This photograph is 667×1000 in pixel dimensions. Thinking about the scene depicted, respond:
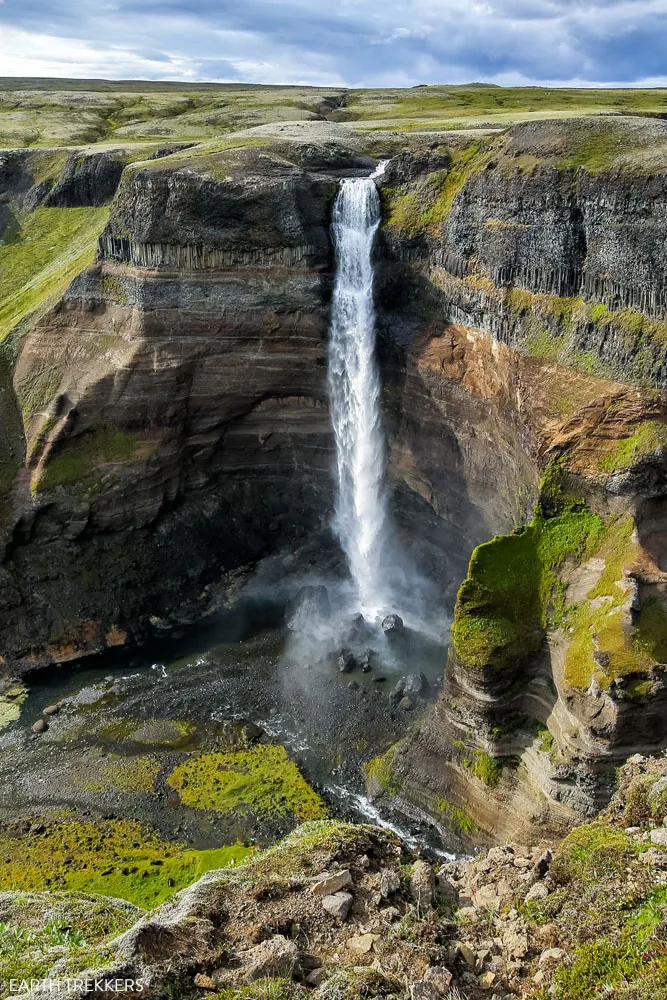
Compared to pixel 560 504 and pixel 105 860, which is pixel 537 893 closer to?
pixel 560 504

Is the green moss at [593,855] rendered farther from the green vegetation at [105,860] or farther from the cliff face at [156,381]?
the cliff face at [156,381]

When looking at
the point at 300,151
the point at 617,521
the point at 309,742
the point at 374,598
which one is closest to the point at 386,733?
the point at 309,742

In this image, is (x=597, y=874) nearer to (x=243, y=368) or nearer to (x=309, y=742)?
(x=309, y=742)

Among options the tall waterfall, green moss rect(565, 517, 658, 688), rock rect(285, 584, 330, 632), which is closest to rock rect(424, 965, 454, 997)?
green moss rect(565, 517, 658, 688)

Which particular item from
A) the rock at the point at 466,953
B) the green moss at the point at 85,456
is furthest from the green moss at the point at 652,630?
the green moss at the point at 85,456

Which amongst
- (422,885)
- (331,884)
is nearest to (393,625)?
(422,885)

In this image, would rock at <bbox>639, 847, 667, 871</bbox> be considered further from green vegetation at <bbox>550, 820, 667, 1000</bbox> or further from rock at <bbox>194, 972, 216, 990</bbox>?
rock at <bbox>194, 972, 216, 990</bbox>
